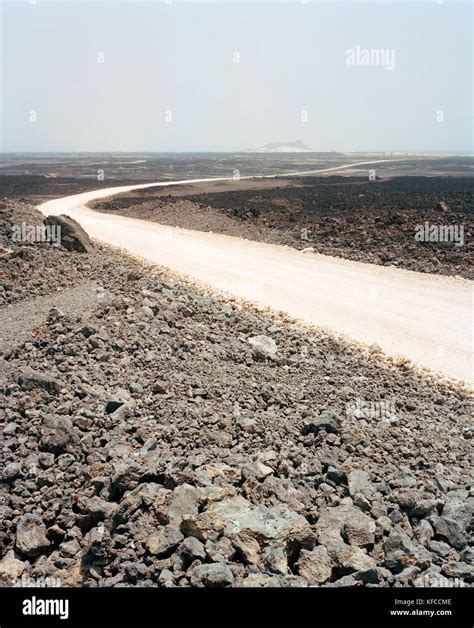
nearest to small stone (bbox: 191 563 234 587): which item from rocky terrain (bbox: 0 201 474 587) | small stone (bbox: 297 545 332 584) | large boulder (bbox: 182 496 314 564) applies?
rocky terrain (bbox: 0 201 474 587)

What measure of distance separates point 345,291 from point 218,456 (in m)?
9.39

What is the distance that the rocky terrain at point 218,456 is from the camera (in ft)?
15.9

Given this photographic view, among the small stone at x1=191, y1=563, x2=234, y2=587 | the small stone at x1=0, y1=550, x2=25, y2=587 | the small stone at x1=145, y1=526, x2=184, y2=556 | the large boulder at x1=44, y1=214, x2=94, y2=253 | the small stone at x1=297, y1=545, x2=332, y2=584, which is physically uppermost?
the large boulder at x1=44, y1=214, x2=94, y2=253

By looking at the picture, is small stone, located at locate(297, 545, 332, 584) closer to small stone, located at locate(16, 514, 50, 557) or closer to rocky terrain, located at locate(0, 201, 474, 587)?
rocky terrain, located at locate(0, 201, 474, 587)

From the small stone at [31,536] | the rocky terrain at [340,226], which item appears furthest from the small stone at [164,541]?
the rocky terrain at [340,226]

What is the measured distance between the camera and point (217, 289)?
14422 mm

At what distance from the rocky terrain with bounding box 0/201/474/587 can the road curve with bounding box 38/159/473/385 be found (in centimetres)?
129

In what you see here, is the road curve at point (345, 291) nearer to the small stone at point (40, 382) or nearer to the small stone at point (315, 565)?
the small stone at point (315, 565)

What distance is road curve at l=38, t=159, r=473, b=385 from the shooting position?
11195 millimetres

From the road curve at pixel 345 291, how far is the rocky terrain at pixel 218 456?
1.29 meters

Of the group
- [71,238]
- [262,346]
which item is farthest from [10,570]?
[71,238]

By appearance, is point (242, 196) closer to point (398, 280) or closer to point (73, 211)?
point (73, 211)

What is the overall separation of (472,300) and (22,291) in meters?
12.5
